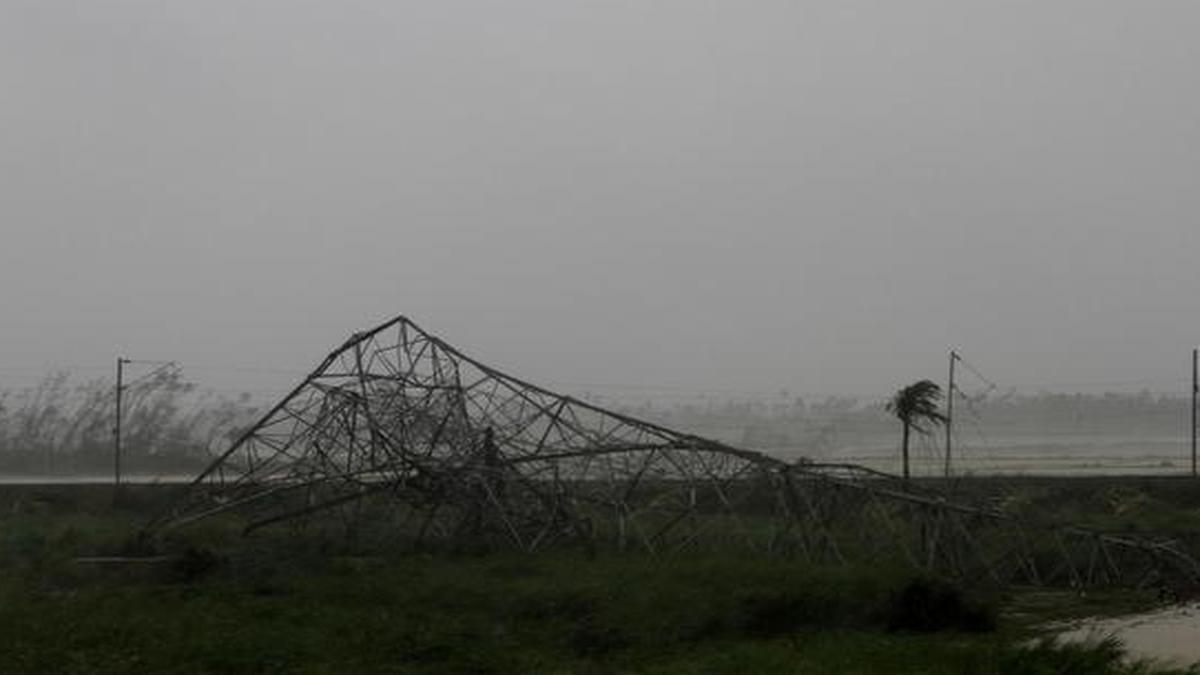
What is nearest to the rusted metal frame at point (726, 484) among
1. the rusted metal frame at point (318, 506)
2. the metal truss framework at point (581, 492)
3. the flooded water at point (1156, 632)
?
the metal truss framework at point (581, 492)

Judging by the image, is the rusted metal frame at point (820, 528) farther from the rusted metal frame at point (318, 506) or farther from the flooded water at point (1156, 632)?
the rusted metal frame at point (318, 506)

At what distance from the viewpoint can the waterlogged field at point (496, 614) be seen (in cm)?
1338

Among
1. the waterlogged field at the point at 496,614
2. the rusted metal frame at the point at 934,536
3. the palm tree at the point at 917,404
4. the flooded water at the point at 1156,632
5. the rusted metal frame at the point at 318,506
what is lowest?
the flooded water at the point at 1156,632

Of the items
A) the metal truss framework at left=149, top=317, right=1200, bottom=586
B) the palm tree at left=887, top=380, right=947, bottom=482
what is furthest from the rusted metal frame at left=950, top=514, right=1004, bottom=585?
the palm tree at left=887, top=380, right=947, bottom=482

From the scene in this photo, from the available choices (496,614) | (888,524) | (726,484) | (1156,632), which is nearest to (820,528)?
(888,524)

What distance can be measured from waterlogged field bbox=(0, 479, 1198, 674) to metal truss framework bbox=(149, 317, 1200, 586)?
1035 mm

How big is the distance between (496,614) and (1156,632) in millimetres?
8924

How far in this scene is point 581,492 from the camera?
23.8m

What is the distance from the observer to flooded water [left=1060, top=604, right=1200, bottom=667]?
15.2 metres

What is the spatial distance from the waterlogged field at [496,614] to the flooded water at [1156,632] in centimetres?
71

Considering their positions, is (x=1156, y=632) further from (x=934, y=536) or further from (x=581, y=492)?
(x=581, y=492)

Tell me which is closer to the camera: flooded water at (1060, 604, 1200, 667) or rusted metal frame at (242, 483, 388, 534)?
flooded water at (1060, 604, 1200, 667)

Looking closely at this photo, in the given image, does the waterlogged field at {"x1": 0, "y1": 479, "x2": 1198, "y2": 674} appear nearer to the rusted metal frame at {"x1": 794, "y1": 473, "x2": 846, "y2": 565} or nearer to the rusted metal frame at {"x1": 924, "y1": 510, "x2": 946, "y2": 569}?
the rusted metal frame at {"x1": 924, "y1": 510, "x2": 946, "y2": 569}

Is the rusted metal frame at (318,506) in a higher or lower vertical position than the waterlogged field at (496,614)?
higher
